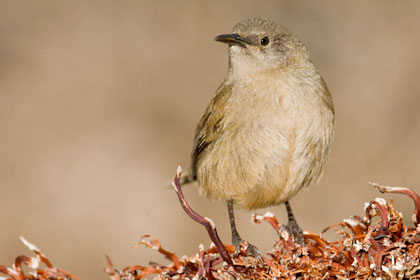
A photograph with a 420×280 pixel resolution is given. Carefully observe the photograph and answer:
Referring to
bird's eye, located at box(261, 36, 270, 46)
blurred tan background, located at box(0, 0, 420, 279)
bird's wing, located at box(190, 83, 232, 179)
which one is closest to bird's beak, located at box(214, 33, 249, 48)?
bird's eye, located at box(261, 36, 270, 46)

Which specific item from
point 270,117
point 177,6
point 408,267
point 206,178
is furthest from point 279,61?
point 177,6

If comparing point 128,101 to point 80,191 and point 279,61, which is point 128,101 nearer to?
point 80,191

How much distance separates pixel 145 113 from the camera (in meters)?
8.85

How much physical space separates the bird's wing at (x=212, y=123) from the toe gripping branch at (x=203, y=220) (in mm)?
1749

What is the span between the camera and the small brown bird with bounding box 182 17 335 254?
429cm

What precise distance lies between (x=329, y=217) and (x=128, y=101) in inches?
122

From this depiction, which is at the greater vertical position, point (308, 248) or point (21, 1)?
point (21, 1)

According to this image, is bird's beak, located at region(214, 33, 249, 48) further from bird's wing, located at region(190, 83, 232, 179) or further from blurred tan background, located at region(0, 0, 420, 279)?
blurred tan background, located at region(0, 0, 420, 279)

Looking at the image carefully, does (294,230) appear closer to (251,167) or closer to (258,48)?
(251,167)

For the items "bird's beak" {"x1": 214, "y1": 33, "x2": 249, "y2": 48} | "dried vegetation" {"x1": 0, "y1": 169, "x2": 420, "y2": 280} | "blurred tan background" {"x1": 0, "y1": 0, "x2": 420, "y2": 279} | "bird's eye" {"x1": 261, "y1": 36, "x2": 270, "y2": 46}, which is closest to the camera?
"dried vegetation" {"x1": 0, "y1": 169, "x2": 420, "y2": 280}

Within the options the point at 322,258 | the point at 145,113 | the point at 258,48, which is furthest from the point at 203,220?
the point at 145,113

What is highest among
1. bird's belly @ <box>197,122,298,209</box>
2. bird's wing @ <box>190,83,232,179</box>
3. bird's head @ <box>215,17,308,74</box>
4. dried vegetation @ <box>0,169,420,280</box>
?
bird's head @ <box>215,17,308,74</box>

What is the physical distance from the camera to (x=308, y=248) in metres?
3.05

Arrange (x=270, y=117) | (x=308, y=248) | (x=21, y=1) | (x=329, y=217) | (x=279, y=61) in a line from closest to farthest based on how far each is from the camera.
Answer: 1. (x=308, y=248)
2. (x=270, y=117)
3. (x=279, y=61)
4. (x=329, y=217)
5. (x=21, y=1)
